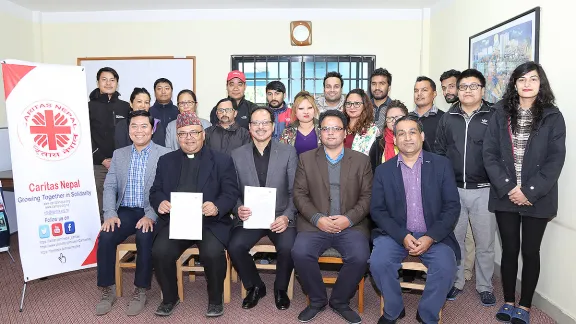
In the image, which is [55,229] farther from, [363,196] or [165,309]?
[363,196]

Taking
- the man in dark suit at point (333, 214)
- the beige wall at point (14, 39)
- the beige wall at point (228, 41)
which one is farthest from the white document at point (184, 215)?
the beige wall at point (14, 39)

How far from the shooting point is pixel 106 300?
3289 mm

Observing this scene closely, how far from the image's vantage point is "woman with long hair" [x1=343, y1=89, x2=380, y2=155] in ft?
12.0

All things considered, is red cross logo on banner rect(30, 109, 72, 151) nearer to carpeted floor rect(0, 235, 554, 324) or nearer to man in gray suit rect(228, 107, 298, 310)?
carpeted floor rect(0, 235, 554, 324)

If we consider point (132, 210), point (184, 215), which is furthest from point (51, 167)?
point (184, 215)

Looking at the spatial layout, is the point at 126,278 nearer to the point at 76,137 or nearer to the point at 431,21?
the point at 76,137

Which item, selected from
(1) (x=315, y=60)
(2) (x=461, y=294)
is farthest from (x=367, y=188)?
(1) (x=315, y=60)

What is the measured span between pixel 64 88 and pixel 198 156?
3.90 ft

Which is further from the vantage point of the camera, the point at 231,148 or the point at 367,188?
the point at 231,148

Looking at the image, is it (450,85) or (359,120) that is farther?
(450,85)


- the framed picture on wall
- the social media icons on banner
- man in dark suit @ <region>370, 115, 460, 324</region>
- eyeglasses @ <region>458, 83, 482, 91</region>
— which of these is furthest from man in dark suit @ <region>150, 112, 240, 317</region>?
the framed picture on wall

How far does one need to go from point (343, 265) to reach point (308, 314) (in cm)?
43

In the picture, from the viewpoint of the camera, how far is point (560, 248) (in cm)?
310

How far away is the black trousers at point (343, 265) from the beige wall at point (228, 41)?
3987mm
